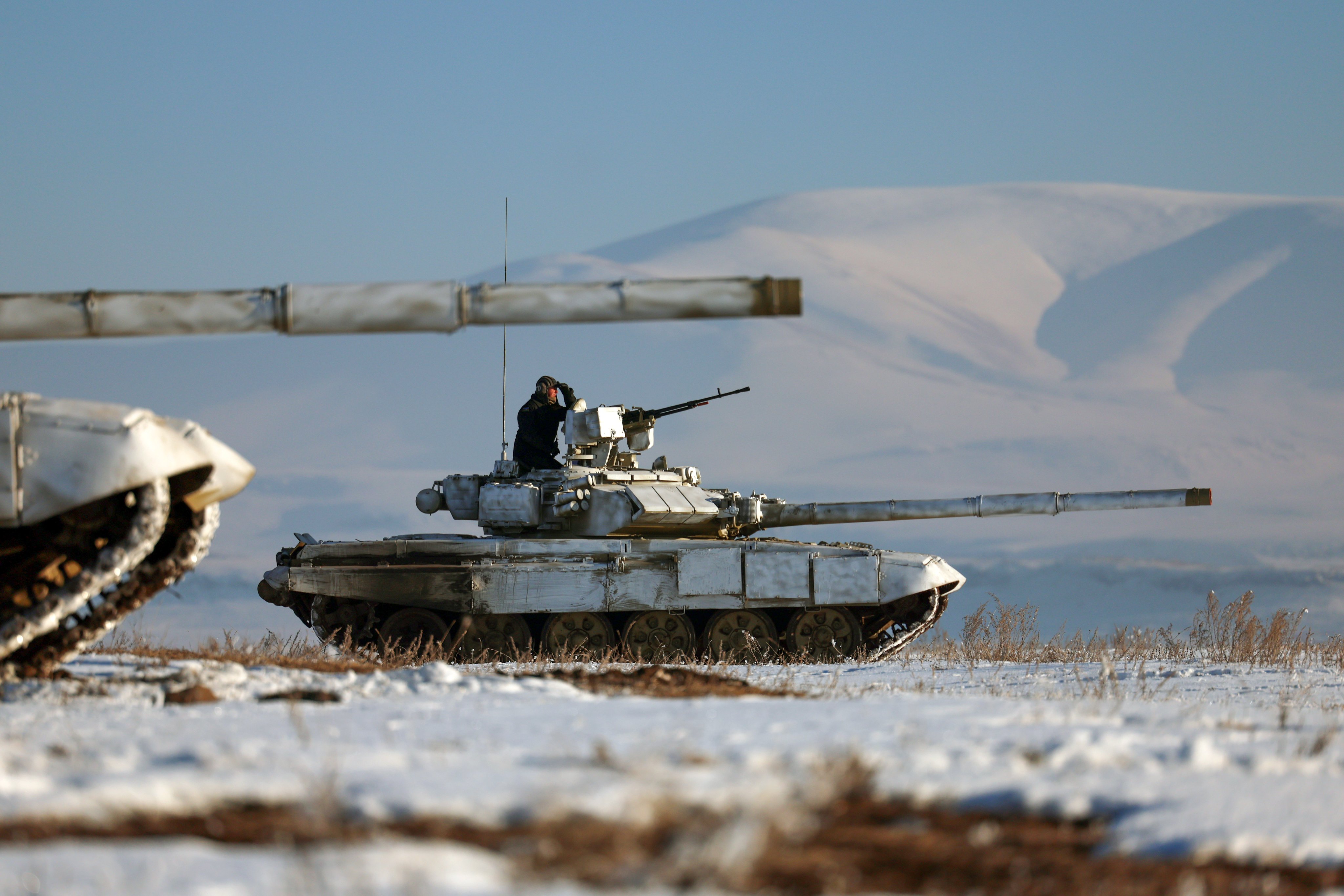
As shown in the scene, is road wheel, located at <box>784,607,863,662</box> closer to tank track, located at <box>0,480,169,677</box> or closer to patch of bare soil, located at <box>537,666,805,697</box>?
patch of bare soil, located at <box>537,666,805,697</box>

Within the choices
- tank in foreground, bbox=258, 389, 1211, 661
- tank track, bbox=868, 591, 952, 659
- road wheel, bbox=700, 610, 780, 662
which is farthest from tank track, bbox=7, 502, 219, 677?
tank track, bbox=868, 591, 952, 659

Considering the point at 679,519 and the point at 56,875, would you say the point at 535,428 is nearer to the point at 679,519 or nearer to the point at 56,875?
the point at 679,519

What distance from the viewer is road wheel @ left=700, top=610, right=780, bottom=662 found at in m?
15.6

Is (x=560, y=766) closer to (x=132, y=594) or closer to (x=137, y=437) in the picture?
(x=137, y=437)

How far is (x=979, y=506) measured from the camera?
17312 millimetres

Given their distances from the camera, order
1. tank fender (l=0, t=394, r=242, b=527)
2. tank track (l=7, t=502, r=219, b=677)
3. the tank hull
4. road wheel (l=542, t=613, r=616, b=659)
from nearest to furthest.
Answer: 1. tank fender (l=0, t=394, r=242, b=527)
2. tank track (l=7, t=502, r=219, b=677)
3. the tank hull
4. road wheel (l=542, t=613, r=616, b=659)

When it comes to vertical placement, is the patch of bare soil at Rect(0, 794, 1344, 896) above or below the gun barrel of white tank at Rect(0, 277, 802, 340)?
below

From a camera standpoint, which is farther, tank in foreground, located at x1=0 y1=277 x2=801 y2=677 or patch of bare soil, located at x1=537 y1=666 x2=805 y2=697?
patch of bare soil, located at x1=537 y1=666 x2=805 y2=697

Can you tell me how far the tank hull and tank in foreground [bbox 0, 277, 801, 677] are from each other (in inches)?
258

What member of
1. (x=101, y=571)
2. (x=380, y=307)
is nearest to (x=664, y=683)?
(x=380, y=307)

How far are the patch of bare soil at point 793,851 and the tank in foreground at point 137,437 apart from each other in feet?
13.1

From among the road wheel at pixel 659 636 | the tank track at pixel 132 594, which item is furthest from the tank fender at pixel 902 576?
the tank track at pixel 132 594

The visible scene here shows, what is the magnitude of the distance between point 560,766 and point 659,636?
11.2 meters

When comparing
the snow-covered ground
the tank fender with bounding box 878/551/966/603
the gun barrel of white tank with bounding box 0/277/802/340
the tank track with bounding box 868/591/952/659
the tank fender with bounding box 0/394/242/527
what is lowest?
the tank track with bounding box 868/591/952/659
